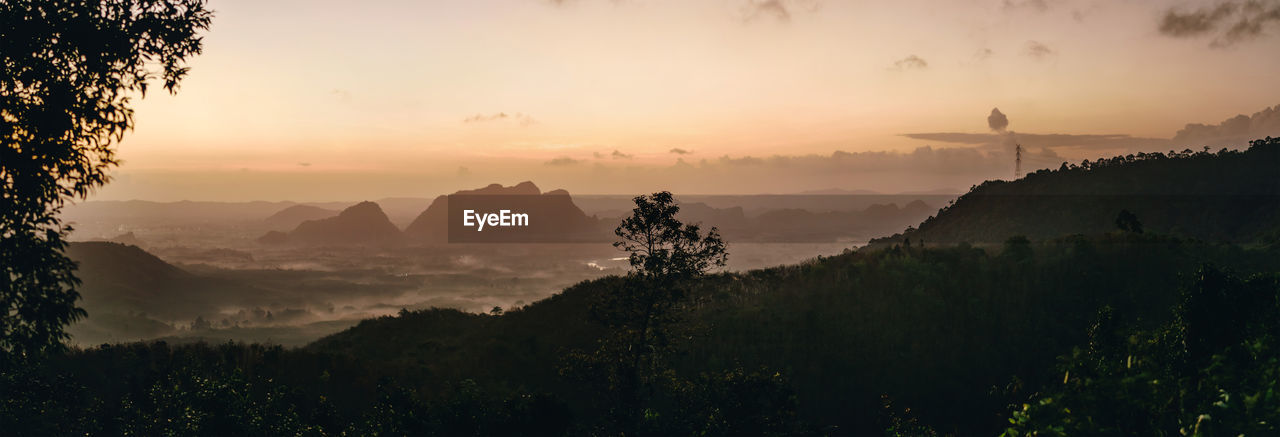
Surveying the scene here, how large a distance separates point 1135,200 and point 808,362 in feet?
268

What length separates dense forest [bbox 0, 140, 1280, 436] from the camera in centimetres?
1230

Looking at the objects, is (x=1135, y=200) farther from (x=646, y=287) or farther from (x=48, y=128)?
(x=48, y=128)

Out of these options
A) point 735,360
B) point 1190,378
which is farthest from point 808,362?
point 1190,378

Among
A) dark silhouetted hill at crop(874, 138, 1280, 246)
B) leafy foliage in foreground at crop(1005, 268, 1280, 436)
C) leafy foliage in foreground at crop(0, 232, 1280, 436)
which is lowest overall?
leafy foliage in foreground at crop(0, 232, 1280, 436)

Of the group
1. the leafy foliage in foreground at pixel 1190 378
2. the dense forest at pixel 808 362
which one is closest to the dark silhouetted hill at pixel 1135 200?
the dense forest at pixel 808 362

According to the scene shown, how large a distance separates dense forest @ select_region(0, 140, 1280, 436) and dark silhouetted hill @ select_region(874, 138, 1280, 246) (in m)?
30.5

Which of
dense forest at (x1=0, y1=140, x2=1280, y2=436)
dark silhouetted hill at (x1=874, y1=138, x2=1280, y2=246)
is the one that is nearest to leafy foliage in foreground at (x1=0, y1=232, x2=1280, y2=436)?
dense forest at (x1=0, y1=140, x2=1280, y2=436)

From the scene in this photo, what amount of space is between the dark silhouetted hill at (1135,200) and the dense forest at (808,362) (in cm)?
3050

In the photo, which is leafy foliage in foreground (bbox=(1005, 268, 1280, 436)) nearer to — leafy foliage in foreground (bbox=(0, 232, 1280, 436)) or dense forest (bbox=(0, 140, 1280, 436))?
dense forest (bbox=(0, 140, 1280, 436))

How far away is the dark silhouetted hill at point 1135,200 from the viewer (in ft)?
264

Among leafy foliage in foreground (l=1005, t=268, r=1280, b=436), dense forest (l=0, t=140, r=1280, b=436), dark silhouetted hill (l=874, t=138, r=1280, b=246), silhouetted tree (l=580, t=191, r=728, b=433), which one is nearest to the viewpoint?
leafy foliage in foreground (l=1005, t=268, r=1280, b=436)

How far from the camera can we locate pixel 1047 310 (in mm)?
42156

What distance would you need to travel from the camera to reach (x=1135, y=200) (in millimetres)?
89250

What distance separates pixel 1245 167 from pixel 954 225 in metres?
41.0
